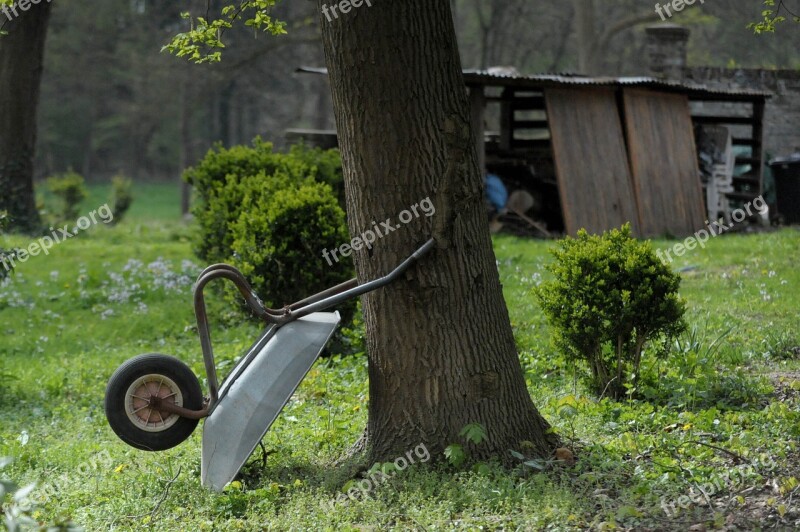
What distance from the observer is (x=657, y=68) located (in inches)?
712

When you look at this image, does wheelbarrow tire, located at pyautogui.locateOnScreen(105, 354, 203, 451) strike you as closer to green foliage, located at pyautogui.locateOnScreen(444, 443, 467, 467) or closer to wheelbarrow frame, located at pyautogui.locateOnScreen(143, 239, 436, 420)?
wheelbarrow frame, located at pyautogui.locateOnScreen(143, 239, 436, 420)

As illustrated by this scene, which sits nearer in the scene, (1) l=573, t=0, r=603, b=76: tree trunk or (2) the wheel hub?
(2) the wheel hub

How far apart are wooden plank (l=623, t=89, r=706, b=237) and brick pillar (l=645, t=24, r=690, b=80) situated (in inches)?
96.9

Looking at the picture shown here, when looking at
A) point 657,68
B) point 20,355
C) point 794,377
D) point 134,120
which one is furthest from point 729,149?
point 134,120

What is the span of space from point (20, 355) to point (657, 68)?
13.3m

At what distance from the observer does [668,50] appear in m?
17.9

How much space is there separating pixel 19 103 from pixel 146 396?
13.2 metres

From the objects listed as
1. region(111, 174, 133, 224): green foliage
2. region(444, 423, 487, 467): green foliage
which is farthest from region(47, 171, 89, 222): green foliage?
region(444, 423, 487, 467): green foliage

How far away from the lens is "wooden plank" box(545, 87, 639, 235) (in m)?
14.1

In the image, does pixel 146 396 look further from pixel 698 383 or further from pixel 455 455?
pixel 698 383

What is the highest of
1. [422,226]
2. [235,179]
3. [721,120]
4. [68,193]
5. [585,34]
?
[585,34]

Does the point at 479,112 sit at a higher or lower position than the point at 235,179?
higher

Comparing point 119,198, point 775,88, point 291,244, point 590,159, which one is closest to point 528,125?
point 590,159

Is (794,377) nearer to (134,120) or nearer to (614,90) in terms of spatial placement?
(614,90)
